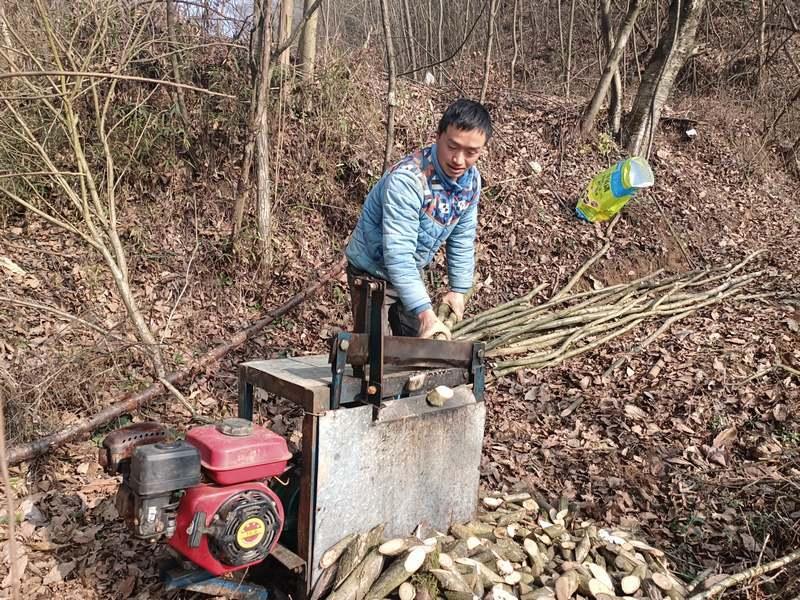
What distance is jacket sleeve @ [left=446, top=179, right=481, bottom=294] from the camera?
3285 mm

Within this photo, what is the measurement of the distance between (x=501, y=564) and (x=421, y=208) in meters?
1.73

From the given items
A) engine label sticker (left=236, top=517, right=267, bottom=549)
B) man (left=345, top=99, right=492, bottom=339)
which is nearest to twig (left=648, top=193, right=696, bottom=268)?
man (left=345, top=99, right=492, bottom=339)

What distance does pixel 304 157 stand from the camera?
257 inches

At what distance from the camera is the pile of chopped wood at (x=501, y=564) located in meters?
2.43

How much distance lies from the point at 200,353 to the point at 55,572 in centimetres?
210

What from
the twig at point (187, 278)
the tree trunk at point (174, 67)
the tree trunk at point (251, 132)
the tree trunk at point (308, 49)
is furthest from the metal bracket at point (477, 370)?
the tree trunk at point (308, 49)

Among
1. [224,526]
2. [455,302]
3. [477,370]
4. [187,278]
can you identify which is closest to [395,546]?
[224,526]

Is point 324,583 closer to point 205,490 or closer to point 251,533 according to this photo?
point 251,533

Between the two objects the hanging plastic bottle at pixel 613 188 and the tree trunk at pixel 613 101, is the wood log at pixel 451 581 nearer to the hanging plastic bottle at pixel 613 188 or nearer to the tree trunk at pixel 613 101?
the hanging plastic bottle at pixel 613 188

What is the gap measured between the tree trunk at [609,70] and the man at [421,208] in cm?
567

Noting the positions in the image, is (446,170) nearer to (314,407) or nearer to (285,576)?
(314,407)

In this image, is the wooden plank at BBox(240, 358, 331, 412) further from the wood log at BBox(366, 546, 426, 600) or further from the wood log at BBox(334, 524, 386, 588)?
the wood log at BBox(366, 546, 426, 600)

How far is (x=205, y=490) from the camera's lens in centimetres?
217

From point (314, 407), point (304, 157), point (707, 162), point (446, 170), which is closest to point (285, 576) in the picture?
point (314, 407)
